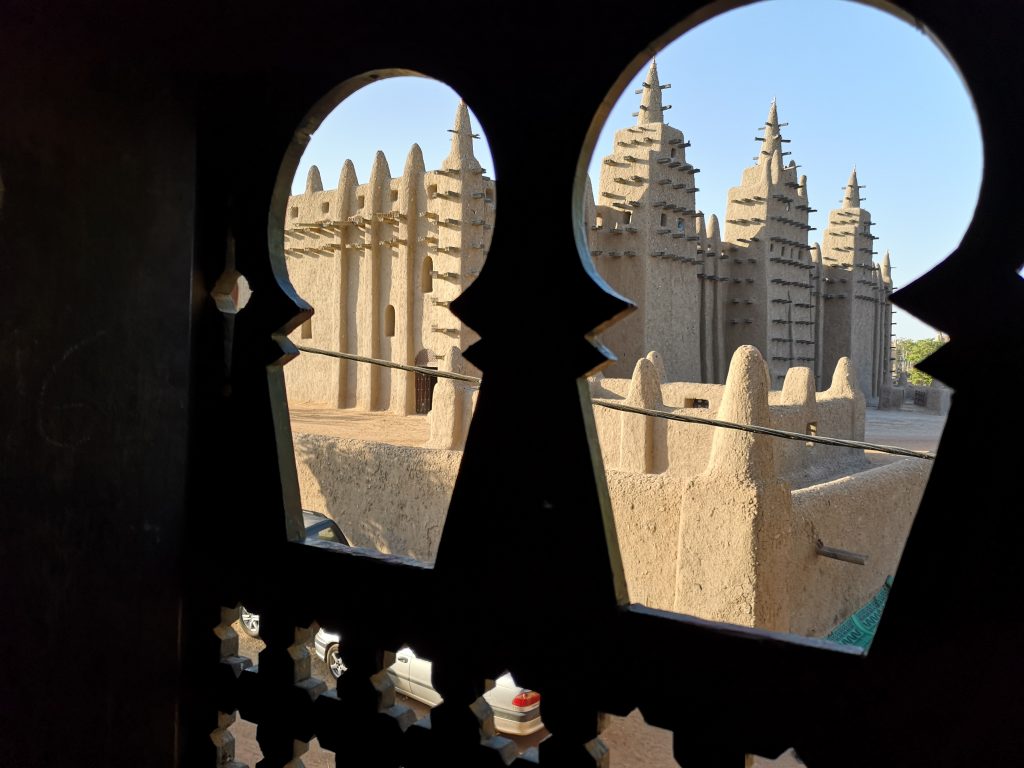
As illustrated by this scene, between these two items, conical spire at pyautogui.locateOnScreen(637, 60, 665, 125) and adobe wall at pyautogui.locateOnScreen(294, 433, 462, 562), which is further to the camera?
conical spire at pyautogui.locateOnScreen(637, 60, 665, 125)

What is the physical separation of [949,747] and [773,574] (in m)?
6.70

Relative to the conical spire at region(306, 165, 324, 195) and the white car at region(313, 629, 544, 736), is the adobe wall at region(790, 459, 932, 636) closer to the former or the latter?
the white car at region(313, 629, 544, 736)

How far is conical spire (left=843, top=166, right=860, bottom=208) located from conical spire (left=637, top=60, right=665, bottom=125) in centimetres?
1491

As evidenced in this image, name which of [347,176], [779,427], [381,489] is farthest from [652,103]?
[381,489]

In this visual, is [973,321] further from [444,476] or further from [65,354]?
[444,476]

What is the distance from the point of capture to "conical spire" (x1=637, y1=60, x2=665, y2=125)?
24.6m

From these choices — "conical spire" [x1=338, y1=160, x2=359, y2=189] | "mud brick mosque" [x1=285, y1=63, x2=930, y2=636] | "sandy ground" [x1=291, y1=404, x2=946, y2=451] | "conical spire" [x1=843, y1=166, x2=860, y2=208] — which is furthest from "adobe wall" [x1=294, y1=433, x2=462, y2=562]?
"conical spire" [x1=843, y1=166, x2=860, y2=208]

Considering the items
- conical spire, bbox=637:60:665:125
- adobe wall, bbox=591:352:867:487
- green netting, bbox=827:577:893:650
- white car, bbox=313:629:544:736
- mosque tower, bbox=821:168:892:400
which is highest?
conical spire, bbox=637:60:665:125

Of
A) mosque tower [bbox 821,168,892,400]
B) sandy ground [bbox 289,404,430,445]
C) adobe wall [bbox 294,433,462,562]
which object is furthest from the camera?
mosque tower [bbox 821,168,892,400]

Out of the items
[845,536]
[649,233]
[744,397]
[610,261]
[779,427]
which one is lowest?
[845,536]

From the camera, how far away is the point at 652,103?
2472 cm

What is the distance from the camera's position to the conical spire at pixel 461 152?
20.7m

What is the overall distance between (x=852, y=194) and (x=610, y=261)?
17.9 metres

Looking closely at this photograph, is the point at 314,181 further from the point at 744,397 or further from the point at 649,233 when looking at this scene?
the point at 744,397
